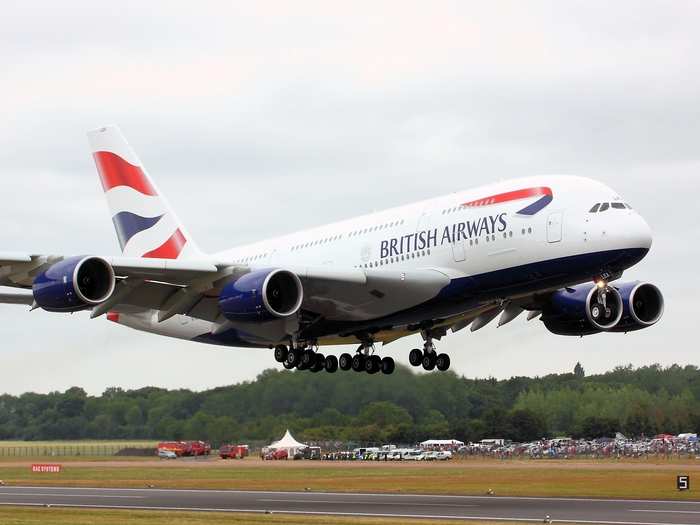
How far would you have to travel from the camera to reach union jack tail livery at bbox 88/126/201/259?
2235 inches

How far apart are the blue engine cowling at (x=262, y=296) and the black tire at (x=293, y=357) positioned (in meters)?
5.82

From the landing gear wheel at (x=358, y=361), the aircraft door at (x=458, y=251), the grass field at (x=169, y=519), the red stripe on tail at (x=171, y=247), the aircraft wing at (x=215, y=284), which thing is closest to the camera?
the grass field at (x=169, y=519)

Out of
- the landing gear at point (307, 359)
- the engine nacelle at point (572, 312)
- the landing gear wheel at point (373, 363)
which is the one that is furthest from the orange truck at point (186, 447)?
the engine nacelle at point (572, 312)

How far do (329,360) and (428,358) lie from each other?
4.19 meters

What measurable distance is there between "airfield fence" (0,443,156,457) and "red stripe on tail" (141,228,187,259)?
127 feet

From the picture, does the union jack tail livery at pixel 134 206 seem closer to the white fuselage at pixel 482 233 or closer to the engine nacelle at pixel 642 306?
the white fuselage at pixel 482 233

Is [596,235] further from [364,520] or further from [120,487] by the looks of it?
[120,487]

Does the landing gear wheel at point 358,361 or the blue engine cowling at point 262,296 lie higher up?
the blue engine cowling at point 262,296

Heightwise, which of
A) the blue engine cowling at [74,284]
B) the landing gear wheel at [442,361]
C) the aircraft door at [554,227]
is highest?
the aircraft door at [554,227]

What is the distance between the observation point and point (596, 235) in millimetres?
41094

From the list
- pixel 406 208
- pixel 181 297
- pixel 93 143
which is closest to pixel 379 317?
pixel 406 208

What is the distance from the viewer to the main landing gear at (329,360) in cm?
5000

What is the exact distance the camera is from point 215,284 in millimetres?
46000

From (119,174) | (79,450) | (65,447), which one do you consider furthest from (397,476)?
(65,447)
